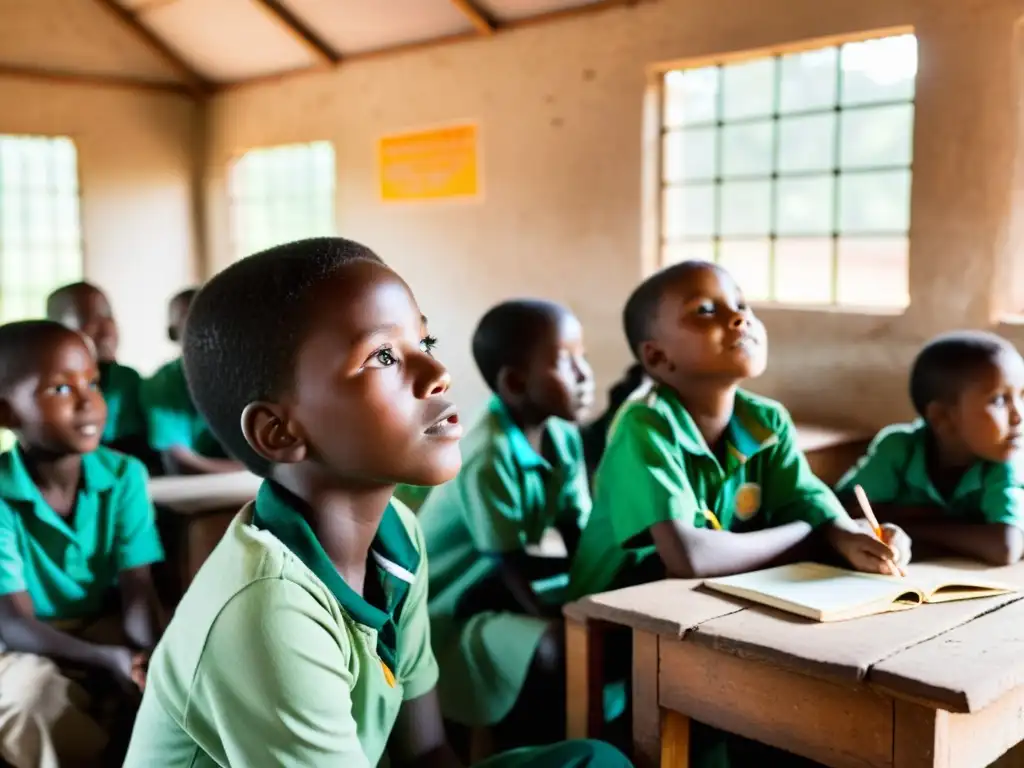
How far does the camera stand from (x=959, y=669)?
4.21ft

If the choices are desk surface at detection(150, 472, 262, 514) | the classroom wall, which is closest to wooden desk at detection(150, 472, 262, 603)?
desk surface at detection(150, 472, 262, 514)

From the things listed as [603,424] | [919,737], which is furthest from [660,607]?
[603,424]

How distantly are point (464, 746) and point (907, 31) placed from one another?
267 centimetres

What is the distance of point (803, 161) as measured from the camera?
394 centimetres

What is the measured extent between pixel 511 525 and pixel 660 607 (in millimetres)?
584

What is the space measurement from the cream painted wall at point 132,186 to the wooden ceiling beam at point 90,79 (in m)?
0.03

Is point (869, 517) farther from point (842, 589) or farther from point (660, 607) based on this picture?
point (660, 607)

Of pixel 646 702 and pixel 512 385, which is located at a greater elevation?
pixel 512 385

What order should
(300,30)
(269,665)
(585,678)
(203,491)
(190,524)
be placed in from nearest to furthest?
(269,665) → (585,678) → (190,524) → (203,491) → (300,30)

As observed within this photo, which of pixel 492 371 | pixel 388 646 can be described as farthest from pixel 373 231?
pixel 388 646

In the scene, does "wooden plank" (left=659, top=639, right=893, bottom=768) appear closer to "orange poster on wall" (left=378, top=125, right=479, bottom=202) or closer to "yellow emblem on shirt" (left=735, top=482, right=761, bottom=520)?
"yellow emblem on shirt" (left=735, top=482, right=761, bottom=520)

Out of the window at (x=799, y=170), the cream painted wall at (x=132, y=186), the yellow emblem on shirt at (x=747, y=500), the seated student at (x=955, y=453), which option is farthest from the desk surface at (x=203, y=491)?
the cream painted wall at (x=132, y=186)

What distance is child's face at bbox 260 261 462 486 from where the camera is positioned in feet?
3.78

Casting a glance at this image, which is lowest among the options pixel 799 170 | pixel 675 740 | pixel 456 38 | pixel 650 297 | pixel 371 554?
pixel 675 740
